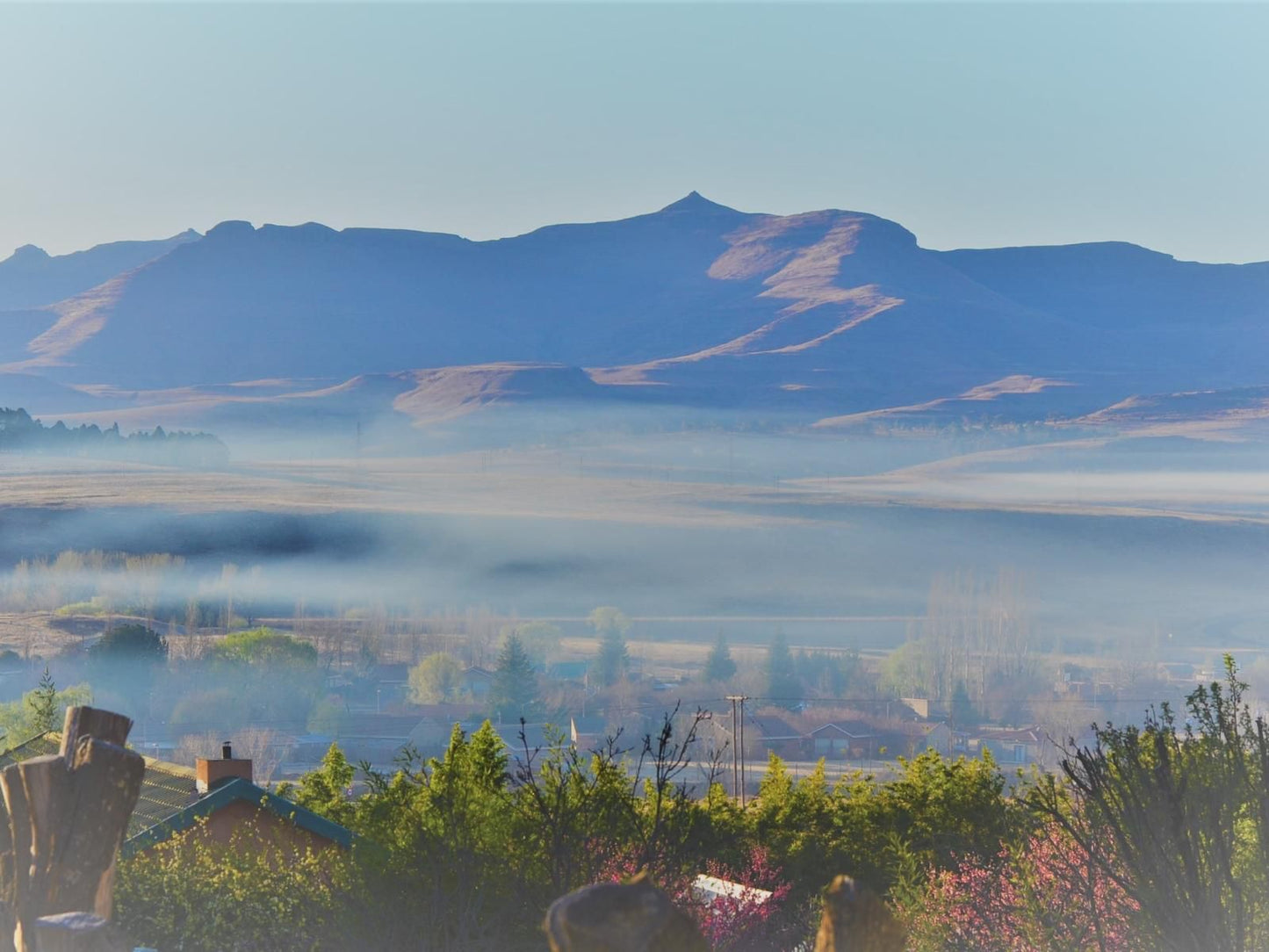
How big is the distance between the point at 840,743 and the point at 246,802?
508 ft

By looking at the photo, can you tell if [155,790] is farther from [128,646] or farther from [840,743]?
[128,646]

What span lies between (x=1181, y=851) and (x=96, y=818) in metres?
9.16

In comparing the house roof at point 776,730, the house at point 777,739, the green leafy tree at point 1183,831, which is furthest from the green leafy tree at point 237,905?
the house roof at point 776,730

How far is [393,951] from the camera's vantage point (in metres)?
22.6

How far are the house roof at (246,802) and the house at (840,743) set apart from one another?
492 feet

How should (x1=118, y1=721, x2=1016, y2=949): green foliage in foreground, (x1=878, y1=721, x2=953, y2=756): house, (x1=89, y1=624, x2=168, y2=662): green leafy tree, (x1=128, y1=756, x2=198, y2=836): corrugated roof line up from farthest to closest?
1. (x1=89, y1=624, x2=168, y2=662): green leafy tree
2. (x1=878, y1=721, x2=953, y2=756): house
3. (x1=128, y1=756, x2=198, y2=836): corrugated roof
4. (x1=118, y1=721, x2=1016, y2=949): green foliage in foreground

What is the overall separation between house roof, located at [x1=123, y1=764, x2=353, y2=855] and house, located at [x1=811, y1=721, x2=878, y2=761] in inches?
5905

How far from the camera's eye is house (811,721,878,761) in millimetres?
177750

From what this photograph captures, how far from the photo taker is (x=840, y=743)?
181 m

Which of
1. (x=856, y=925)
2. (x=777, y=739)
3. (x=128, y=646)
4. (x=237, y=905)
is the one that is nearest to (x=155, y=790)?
(x=237, y=905)

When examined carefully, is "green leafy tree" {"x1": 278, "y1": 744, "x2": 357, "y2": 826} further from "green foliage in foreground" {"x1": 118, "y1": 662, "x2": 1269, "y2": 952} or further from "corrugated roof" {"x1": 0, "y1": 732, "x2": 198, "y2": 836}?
"corrugated roof" {"x1": 0, "y1": 732, "x2": 198, "y2": 836}

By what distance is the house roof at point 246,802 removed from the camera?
28438 mm

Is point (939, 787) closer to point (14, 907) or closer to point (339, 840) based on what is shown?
point (339, 840)

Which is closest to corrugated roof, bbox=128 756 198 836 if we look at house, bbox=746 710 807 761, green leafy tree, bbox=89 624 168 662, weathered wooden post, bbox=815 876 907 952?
weathered wooden post, bbox=815 876 907 952
